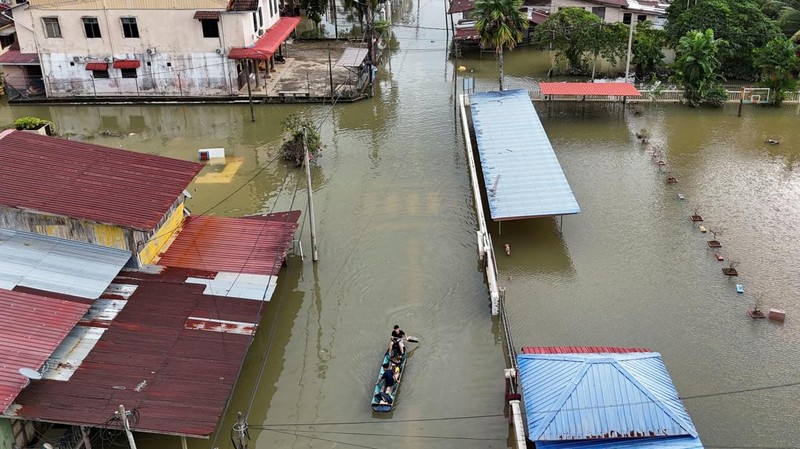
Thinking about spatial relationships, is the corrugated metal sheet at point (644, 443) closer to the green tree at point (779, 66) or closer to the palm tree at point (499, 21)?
the palm tree at point (499, 21)

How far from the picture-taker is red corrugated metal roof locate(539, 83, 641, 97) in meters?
45.4

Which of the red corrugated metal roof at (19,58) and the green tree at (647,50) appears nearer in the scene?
the red corrugated metal roof at (19,58)

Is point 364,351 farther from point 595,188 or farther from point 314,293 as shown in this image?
point 595,188

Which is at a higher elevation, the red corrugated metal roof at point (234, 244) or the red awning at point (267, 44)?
the red awning at point (267, 44)

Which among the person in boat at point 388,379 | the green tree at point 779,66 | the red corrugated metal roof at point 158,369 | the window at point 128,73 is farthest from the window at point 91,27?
the green tree at point 779,66

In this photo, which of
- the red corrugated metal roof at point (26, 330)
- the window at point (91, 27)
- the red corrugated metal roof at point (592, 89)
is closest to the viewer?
the red corrugated metal roof at point (26, 330)

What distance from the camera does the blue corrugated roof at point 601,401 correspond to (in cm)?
1805

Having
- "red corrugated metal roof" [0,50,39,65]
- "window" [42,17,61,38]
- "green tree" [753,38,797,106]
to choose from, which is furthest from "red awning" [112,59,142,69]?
"green tree" [753,38,797,106]

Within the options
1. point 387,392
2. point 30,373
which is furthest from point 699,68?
point 30,373

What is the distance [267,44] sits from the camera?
166 feet

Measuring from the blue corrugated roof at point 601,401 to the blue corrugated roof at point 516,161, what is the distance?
1160 centimetres

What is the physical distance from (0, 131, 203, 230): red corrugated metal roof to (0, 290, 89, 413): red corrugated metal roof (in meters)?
3.32

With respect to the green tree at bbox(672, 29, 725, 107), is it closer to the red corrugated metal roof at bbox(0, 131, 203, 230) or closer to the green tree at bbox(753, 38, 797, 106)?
the green tree at bbox(753, 38, 797, 106)

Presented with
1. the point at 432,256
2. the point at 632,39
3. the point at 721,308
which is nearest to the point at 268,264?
the point at 432,256
